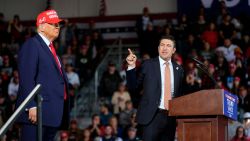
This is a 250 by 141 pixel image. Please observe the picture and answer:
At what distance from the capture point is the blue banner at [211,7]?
752 inches

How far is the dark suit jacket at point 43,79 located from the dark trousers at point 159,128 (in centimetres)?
102

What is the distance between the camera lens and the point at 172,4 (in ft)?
65.5

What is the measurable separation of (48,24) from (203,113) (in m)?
1.75

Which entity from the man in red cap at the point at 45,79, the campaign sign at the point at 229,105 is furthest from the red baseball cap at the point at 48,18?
the campaign sign at the point at 229,105

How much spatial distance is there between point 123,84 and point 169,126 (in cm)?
765

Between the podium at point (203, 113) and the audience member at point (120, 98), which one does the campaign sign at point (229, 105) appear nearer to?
the podium at point (203, 113)

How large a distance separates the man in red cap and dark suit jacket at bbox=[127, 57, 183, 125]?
848 mm

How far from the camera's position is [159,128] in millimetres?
8172

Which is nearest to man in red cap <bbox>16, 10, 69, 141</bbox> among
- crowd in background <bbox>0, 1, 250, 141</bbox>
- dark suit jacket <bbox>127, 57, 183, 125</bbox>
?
dark suit jacket <bbox>127, 57, 183, 125</bbox>

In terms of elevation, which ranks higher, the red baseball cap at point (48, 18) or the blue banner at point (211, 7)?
the blue banner at point (211, 7)

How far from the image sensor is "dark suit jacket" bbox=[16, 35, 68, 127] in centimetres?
746

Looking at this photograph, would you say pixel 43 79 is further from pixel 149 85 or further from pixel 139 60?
pixel 139 60

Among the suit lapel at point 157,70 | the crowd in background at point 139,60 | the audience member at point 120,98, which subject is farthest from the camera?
the audience member at point 120,98

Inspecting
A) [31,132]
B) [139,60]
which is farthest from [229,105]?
[139,60]
